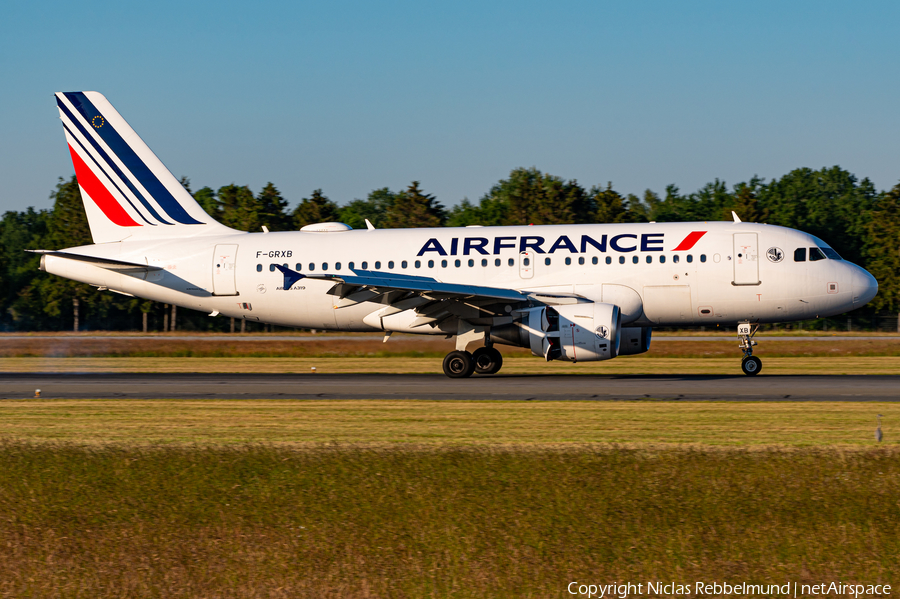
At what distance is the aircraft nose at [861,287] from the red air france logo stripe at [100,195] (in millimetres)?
22484

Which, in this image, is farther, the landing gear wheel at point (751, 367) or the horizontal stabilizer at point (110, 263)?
the horizontal stabilizer at point (110, 263)

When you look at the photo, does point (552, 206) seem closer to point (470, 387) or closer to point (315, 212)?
point (315, 212)

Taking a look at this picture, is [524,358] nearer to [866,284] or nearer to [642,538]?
[866,284]

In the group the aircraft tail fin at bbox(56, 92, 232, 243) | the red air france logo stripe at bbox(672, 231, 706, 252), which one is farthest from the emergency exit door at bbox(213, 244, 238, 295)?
the red air france logo stripe at bbox(672, 231, 706, 252)

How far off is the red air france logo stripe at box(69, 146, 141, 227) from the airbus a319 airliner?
0.05 m

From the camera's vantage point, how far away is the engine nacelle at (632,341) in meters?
25.9

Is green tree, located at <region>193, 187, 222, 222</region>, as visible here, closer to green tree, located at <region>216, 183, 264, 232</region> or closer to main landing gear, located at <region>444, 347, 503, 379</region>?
green tree, located at <region>216, 183, 264, 232</region>

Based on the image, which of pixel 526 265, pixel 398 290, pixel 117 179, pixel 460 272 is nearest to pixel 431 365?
pixel 460 272

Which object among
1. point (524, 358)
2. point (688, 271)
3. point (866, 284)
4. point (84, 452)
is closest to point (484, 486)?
point (84, 452)

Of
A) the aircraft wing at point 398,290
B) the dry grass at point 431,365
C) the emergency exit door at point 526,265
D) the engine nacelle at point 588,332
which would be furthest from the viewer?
the dry grass at point 431,365

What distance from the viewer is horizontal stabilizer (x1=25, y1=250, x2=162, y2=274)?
2793 cm

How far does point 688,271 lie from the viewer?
84.2 ft

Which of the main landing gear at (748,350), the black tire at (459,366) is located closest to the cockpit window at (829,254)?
the main landing gear at (748,350)

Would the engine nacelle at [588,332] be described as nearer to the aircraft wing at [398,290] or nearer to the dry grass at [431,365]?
the aircraft wing at [398,290]
